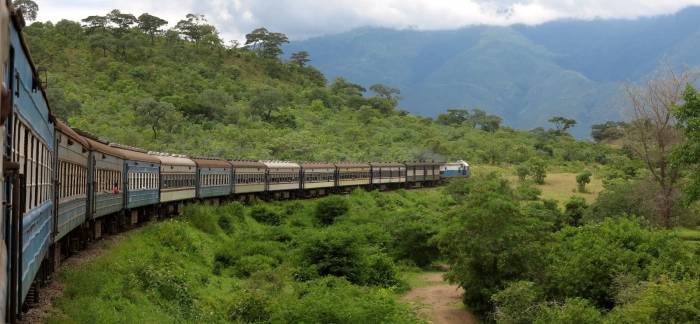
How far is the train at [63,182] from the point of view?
19.5ft

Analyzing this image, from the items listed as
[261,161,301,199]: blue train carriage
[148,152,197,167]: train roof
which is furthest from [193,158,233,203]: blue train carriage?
[261,161,301,199]: blue train carriage

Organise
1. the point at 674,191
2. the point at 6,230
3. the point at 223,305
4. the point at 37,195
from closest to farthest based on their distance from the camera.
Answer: the point at 6,230 < the point at 37,195 < the point at 223,305 < the point at 674,191

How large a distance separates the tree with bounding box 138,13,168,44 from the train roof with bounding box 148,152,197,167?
273ft

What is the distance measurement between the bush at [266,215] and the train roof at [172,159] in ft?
23.3

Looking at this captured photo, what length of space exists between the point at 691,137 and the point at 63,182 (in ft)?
64.7

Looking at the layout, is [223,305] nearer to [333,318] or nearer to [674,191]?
[333,318]

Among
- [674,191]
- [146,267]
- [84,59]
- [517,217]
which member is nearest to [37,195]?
[146,267]

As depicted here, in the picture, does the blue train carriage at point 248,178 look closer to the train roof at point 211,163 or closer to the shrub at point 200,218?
the train roof at point 211,163

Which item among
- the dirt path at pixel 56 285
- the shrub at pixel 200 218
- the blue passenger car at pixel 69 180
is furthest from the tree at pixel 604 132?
the blue passenger car at pixel 69 180

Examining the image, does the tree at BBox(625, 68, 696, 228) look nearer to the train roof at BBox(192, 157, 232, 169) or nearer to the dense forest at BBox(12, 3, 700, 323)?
the dense forest at BBox(12, 3, 700, 323)

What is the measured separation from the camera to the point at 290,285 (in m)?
24.1

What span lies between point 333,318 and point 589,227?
11.0 meters

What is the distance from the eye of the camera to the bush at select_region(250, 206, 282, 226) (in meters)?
37.7

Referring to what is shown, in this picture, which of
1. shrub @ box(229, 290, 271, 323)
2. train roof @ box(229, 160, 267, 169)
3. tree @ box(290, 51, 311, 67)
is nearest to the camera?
shrub @ box(229, 290, 271, 323)
